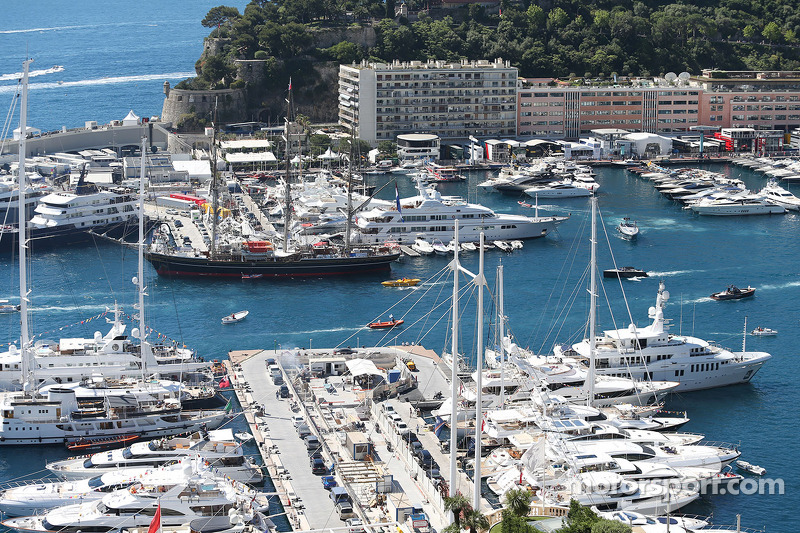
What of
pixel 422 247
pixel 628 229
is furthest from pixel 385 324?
pixel 628 229

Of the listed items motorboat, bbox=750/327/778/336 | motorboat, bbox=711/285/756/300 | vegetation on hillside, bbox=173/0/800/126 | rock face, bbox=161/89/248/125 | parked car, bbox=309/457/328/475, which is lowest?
parked car, bbox=309/457/328/475

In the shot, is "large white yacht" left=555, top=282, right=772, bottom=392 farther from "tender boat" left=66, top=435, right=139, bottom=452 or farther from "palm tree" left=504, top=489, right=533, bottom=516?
"tender boat" left=66, top=435, right=139, bottom=452

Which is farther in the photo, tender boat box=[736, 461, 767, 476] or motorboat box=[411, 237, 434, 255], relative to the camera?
motorboat box=[411, 237, 434, 255]

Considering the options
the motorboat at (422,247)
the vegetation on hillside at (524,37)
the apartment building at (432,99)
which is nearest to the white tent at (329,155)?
the apartment building at (432,99)

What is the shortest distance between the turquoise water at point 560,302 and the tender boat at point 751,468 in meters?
0.58

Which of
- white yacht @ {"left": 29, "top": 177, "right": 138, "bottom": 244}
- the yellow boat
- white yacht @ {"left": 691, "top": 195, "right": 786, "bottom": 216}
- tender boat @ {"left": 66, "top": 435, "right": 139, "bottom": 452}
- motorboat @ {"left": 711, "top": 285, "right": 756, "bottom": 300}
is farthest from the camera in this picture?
white yacht @ {"left": 691, "top": 195, "right": 786, "bottom": 216}

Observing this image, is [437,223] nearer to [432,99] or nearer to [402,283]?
[402,283]

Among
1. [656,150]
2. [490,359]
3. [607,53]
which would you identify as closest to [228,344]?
[490,359]

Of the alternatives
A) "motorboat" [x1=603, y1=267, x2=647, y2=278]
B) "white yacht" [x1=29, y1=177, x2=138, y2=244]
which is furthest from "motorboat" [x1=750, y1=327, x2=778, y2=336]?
"white yacht" [x1=29, y1=177, x2=138, y2=244]

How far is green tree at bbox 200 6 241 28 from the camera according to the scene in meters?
131

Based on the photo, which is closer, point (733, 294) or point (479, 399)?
point (479, 399)

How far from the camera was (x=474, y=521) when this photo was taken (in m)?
35.1

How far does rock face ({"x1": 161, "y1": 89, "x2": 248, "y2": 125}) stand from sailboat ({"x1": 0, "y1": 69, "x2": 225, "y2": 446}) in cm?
6845

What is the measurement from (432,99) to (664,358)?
6387 cm
